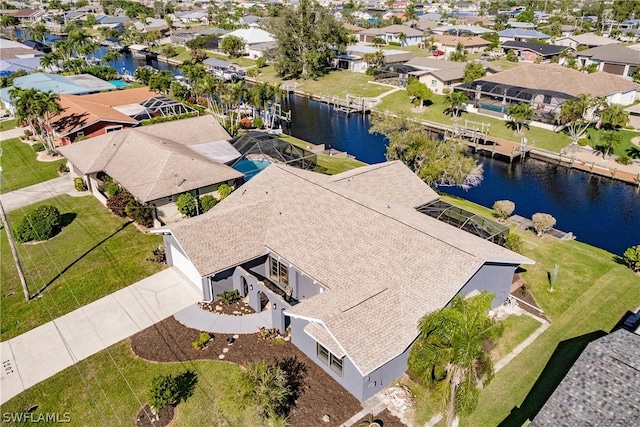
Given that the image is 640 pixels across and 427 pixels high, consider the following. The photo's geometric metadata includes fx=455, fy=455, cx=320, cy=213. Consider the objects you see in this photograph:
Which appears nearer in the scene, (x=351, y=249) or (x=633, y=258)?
(x=351, y=249)

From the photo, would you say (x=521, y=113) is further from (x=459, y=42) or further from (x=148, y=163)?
(x=459, y=42)

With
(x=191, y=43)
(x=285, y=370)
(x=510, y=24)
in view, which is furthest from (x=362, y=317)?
(x=510, y=24)

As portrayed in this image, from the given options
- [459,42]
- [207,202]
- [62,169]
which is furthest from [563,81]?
[62,169]

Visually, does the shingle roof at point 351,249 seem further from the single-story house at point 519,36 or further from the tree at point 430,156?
the single-story house at point 519,36

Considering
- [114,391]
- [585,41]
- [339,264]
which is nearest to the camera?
[114,391]

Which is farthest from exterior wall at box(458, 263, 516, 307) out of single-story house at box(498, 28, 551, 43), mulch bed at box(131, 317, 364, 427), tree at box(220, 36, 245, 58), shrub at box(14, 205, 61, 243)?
single-story house at box(498, 28, 551, 43)

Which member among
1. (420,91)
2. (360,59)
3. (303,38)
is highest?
(303,38)
